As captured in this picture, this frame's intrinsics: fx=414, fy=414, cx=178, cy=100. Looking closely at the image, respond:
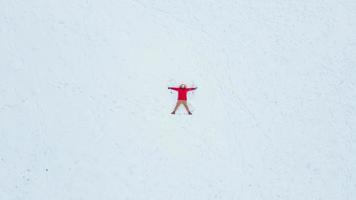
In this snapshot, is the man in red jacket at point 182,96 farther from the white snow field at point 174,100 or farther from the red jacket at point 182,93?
the white snow field at point 174,100

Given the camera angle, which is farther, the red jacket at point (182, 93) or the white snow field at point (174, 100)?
the red jacket at point (182, 93)

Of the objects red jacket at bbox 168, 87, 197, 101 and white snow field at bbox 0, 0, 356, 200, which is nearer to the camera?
white snow field at bbox 0, 0, 356, 200

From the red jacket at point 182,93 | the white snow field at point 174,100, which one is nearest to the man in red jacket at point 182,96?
the red jacket at point 182,93

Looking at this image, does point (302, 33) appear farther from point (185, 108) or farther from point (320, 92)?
point (185, 108)

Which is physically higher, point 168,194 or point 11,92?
point 11,92

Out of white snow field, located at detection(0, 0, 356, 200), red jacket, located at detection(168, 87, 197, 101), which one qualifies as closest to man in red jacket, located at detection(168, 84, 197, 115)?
red jacket, located at detection(168, 87, 197, 101)

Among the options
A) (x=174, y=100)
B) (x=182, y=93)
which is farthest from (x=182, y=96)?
(x=174, y=100)

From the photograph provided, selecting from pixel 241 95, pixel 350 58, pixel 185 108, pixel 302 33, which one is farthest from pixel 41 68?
pixel 350 58

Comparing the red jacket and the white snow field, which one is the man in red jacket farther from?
the white snow field
